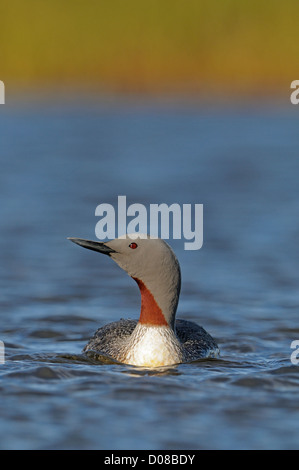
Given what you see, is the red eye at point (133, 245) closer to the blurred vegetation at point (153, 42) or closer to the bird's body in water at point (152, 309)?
the bird's body in water at point (152, 309)

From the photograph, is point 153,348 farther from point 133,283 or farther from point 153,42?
point 153,42

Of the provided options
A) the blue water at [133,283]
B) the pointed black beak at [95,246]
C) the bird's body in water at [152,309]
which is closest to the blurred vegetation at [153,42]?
the blue water at [133,283]

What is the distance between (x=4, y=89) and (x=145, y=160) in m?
3.54

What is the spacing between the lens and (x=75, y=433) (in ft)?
20.1

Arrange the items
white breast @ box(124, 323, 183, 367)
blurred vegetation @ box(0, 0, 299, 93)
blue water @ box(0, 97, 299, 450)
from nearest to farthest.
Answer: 1. blue water @ box(0, 97, 299, 450)
2. white breast @ box(124, 323, 183, 367)
3. blurred vegetation @ box(0, 0, 299, 93)

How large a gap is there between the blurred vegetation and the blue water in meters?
0.59

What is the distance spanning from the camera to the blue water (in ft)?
21.0

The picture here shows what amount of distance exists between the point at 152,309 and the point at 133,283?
319cm

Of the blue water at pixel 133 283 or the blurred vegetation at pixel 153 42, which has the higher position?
the blurred vegetation at pixel 153 42

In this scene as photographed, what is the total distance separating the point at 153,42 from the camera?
1942cm

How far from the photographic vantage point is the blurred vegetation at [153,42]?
1917 centimetres

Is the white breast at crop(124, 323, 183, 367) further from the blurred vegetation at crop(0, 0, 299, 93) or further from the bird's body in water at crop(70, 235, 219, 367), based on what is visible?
the blurred vegetation at crop(0, 0, 299, 93)

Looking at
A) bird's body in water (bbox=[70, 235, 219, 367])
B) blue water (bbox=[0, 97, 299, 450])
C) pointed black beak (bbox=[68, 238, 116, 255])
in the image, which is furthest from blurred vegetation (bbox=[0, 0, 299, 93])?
pointed black beak (bbox=[68, 238, 116, 255])
